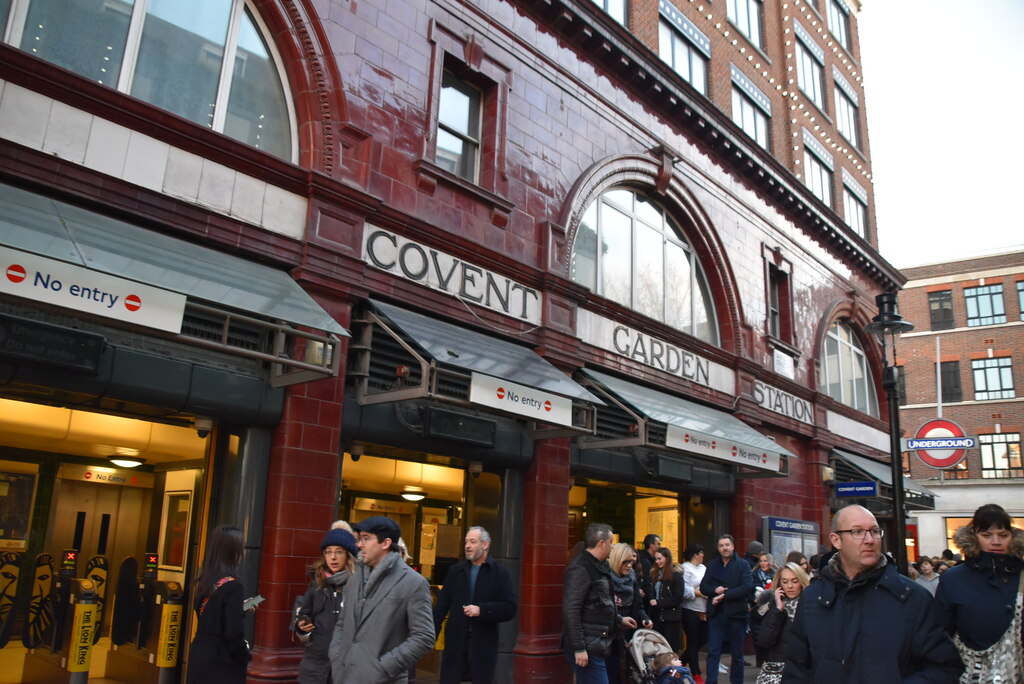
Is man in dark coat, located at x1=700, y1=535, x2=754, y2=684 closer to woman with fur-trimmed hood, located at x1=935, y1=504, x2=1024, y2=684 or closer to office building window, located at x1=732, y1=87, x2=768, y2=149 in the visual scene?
woman with fur-trimmed hood, located at x1=935, y1=504, x2=1024, y2=684

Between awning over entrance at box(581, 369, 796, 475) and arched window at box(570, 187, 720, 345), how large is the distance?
1793mm

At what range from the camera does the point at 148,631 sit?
9188mm

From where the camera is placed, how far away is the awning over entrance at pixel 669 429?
1189 cm

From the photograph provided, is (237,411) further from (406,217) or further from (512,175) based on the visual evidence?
(512,175)

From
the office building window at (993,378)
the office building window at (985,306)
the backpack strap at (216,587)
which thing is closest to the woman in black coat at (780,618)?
the backpack strap at (216,587)

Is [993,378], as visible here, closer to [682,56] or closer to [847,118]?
[847,118]

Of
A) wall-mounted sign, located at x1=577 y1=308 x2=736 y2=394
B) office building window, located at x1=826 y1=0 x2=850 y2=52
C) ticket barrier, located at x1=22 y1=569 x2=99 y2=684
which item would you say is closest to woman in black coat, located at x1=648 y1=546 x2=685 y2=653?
wall-mounted sign, located at x1=577 y1=308 x2=736 y2=394

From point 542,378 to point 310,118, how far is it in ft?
13.4

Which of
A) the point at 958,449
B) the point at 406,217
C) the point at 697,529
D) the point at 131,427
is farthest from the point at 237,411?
the point at 958,449

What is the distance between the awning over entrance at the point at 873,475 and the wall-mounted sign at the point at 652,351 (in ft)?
18.2

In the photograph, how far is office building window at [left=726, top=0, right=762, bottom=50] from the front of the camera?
1977cm

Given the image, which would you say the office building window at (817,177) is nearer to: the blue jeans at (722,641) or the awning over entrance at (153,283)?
the blue jeans at (722,641)

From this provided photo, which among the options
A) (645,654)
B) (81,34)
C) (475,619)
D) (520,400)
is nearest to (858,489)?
(645,654)

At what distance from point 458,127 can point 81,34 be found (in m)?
4.97
